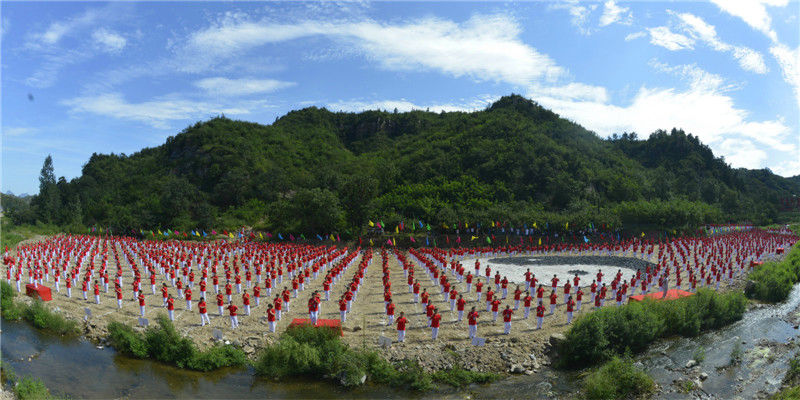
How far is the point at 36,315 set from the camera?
16141 millimetres

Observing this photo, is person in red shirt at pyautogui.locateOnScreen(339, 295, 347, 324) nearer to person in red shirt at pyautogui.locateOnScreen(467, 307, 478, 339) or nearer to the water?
the water

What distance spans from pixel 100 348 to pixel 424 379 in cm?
1117


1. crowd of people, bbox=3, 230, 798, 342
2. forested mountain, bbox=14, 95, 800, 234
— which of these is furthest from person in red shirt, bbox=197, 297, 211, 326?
forested mountain, bbox=14, 95, 800, 234

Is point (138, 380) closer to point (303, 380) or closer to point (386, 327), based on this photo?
point (303, 380)

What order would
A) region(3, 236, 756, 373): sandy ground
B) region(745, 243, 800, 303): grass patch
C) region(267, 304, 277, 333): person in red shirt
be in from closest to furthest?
region(3, 236, 756, 373): sandy ground
region(267, 304, 277, 333): person in red shirt
region(745, 243, 800, 303): grass patch

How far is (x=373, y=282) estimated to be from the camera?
2308 centimetres

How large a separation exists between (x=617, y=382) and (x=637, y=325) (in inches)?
138

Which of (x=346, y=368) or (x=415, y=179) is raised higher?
→ (x=415, y=179)

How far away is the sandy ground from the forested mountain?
2155cm

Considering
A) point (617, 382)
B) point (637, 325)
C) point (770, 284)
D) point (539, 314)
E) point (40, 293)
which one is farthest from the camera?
point (770, 284)

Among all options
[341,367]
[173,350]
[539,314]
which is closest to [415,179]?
[539,314]

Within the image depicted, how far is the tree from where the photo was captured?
59.1 meters

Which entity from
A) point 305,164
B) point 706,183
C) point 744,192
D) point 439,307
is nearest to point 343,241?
point 439,307

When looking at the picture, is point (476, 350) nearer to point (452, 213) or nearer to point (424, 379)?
point (424, 379)
